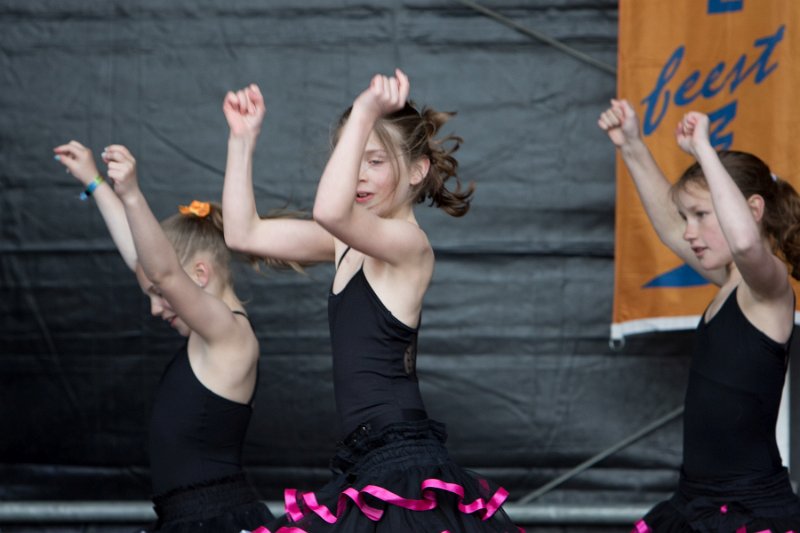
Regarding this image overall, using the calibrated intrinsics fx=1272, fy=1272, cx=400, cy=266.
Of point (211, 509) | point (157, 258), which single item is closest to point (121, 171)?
point (157, 258)


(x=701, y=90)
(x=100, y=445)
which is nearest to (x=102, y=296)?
(x=100, y=445)

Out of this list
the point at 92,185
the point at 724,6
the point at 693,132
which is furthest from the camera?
the point at 724,6

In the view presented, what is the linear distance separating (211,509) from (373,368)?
71cm

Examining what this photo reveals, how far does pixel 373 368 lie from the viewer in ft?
8.52

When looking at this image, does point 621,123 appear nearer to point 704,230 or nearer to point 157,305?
point 704,230

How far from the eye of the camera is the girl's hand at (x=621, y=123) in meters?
3.29

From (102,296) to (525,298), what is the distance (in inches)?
52.0

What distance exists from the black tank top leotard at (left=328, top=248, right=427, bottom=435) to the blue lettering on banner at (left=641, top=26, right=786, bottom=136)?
1.34 meters

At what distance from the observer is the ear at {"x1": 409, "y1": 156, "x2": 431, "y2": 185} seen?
272 centimetres

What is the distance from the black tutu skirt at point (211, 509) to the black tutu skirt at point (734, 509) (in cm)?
95

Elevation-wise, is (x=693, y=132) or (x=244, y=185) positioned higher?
(x=693, y=132)

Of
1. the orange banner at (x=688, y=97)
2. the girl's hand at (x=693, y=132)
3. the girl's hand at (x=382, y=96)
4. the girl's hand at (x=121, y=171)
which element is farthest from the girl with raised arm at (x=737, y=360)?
the girl's hand at (x=121, y=171)

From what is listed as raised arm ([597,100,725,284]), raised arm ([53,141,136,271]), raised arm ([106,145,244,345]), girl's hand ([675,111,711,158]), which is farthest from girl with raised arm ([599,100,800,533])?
raised arm ([53,141,136,271])

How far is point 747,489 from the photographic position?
291 cm
